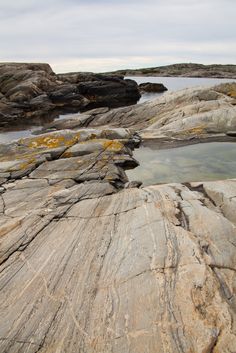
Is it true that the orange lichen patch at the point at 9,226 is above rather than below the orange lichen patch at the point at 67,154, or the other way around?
above

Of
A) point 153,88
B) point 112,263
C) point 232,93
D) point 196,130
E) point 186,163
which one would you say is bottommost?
point 153,88

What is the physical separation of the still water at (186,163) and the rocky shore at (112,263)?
2171 millimetres

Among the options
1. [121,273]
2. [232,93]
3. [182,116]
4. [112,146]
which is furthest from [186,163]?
[232,93]

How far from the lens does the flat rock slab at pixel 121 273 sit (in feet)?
24.2

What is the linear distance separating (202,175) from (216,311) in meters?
10.1

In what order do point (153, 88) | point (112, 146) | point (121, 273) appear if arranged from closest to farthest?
point (121, 273)
point (112, 146)
point (153, 88)

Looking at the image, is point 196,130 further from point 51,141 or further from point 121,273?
point 121,273

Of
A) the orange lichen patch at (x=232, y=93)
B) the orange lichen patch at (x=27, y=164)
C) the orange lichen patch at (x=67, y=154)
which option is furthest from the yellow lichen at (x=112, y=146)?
the orange lichen patch at (x=232, y=93)

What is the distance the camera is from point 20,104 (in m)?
63.8

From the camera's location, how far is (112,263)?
373 inches

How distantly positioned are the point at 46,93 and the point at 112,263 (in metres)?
67.0

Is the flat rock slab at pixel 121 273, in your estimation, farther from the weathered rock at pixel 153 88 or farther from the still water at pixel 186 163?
the weathered rock at pixel 153 88

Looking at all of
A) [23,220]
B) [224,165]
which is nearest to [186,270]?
[23,220]

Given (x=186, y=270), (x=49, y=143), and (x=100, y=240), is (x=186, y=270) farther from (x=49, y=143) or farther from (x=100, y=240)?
(x=49, y=143)
